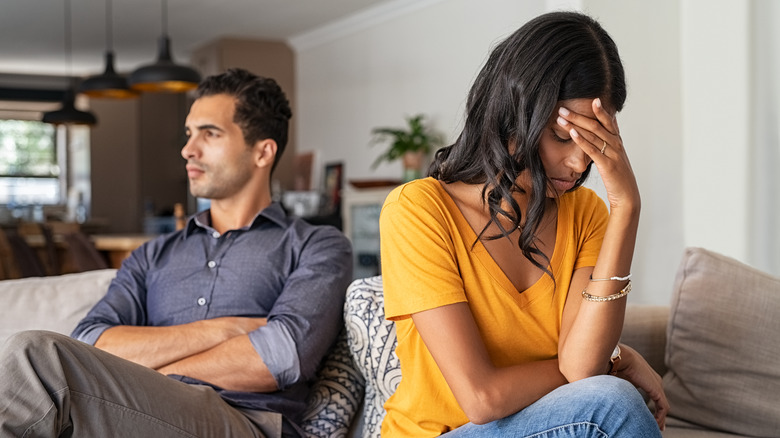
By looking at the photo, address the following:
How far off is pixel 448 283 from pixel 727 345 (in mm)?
941

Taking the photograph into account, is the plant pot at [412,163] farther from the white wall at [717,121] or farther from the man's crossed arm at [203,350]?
the man's crossed arm at [203,350]

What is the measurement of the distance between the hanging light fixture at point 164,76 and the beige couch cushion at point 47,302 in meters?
2.85

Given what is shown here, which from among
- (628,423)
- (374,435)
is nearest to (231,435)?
(374,435)

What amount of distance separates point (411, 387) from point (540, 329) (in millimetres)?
254

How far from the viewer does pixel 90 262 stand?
186 inches

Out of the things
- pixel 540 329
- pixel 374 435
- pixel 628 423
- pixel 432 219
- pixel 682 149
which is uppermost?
pixel 682 149

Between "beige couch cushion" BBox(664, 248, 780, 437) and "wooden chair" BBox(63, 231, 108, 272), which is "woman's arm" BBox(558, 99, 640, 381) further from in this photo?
"wooden chair" BBox(63, 231, 108, 272)

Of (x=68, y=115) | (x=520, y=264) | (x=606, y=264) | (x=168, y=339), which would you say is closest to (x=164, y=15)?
(x=68, y=115)

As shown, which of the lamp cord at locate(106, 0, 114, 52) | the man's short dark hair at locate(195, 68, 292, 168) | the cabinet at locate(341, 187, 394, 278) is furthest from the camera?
the lamp cord at locate(106, 0, 114, 52)

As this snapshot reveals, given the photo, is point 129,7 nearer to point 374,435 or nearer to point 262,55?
point 262,55

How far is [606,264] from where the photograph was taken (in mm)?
1412

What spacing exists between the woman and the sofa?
406 mm

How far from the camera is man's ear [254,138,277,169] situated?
88.8 inches

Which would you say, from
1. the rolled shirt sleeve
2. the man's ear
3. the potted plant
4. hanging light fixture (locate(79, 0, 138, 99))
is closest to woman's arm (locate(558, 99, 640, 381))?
the rolled shirt sleeve
